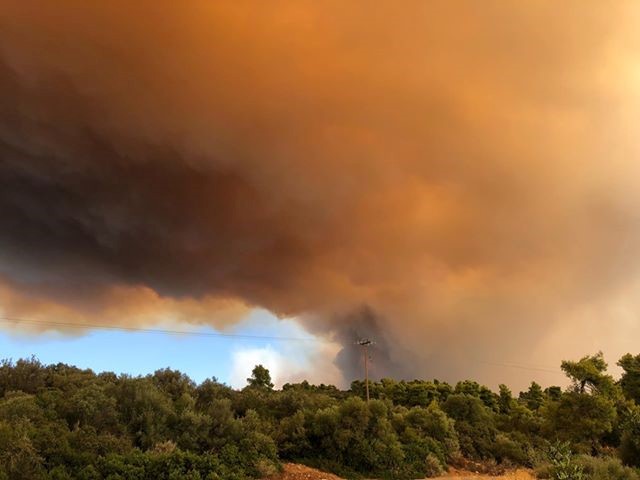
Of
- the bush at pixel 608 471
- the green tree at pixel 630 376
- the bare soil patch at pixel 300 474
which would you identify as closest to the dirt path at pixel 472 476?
the bush at pixel 608 471

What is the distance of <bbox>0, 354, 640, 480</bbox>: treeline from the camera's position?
17219mm

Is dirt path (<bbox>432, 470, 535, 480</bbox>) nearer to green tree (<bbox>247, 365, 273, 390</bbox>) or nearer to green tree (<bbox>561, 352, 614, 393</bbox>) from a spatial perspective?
green tree (<bbox>561, 352, 614, 393</bbox>)

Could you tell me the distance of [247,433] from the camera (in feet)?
76.1

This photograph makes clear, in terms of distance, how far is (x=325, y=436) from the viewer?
89.3 feet

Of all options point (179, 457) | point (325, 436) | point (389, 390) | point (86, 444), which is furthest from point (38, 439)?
point (389, 390)

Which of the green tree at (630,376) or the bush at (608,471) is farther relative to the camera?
the green tree at (630,376)

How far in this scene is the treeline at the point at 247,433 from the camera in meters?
17.2

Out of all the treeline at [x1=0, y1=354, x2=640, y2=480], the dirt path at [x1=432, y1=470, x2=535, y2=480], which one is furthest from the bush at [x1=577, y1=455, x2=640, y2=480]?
the dirt path at [x1=432, y1=470, x2=535, y2=480]

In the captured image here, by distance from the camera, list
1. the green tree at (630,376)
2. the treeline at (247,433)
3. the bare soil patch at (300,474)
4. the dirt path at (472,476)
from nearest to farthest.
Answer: the treeline at (247,433)
the bare soil patch at (300,474)
the dirt path at (472,476)
the green tree at (630,376)

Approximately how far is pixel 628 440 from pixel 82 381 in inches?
1255

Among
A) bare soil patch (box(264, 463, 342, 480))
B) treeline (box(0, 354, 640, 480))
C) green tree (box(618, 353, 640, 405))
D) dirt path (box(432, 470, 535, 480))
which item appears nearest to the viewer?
treeline (box(0, 354, 640, 480))

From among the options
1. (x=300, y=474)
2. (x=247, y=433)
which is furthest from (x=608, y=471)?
(x=247, y=433)

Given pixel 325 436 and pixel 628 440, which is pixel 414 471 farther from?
pixel 628 440

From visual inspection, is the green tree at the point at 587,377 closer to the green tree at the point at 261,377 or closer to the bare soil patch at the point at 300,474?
the bare soil patch at the point at 300,474
